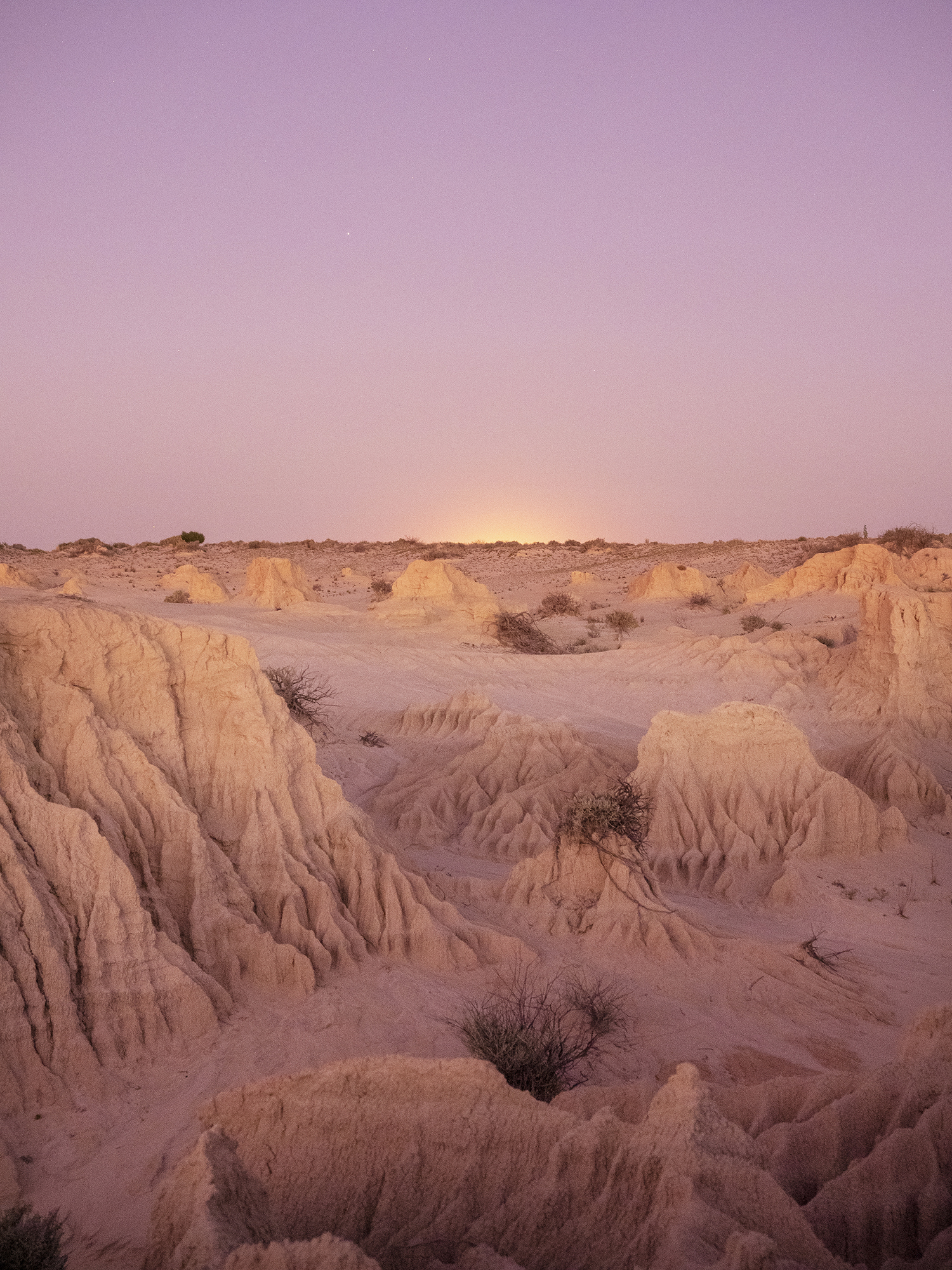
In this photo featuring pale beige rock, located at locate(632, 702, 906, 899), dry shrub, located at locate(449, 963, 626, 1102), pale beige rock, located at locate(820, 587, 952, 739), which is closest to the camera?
dry shrub, located at locate(449, 963, 626, 1102)

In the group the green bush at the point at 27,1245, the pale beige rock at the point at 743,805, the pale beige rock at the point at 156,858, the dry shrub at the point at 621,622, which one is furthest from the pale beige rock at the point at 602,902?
the dry shrub at the point at 621,622

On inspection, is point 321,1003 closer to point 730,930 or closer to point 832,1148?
point 832,1148

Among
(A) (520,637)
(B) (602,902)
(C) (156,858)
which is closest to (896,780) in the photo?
(B) (602,902)

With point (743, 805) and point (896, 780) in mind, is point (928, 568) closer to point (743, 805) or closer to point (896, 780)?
point (896, 780)

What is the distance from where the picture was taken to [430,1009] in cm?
805

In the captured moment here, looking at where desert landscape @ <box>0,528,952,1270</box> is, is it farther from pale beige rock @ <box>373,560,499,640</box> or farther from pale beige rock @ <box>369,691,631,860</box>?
pale beige rock @ <box>373,560,499,640</box>

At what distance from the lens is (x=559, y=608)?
132ft

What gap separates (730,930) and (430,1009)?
4713mm

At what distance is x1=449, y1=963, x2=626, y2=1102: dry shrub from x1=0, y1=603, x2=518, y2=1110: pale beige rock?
0.72 metres

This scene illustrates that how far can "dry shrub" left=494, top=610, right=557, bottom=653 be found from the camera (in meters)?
31.7

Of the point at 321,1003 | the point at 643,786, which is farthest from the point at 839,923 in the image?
the point at 321,1003

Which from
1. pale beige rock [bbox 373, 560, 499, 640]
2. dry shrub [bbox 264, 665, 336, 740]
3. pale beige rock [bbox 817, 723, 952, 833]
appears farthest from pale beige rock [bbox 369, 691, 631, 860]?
pale beige rock [bbox 373, 560, 499, 640]

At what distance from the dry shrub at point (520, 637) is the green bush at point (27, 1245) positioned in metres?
27.0

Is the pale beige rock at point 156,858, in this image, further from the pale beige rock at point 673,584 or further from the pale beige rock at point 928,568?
the pale beige rock at point 673,584
